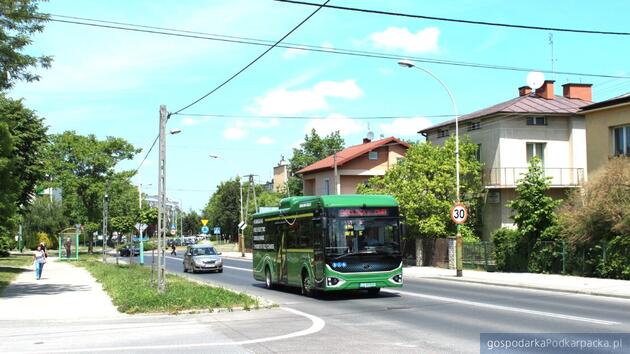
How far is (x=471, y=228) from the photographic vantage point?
39.2 m

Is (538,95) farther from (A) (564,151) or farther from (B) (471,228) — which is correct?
(B) (471,228)

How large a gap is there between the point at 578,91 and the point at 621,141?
45.3 feet

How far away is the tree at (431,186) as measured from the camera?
35.2m

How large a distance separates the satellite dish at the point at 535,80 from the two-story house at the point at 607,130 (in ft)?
30.1

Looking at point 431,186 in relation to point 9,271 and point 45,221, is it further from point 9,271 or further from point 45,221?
point 45,221

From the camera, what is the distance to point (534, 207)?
26.6 meters

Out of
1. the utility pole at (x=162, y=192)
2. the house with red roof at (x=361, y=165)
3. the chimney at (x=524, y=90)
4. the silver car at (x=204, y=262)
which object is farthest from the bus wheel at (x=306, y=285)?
the house with red roof at (x=361, y=165)

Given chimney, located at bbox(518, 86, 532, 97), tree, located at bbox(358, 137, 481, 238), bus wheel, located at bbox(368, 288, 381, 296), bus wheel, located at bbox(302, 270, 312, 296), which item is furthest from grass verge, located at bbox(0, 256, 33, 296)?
chimney, located at bbox(518, 86, 532, 97)

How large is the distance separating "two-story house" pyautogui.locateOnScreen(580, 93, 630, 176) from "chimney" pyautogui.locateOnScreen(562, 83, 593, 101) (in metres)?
11.8

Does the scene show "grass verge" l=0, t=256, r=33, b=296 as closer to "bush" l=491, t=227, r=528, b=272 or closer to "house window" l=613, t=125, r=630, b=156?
"bush" l=491, t=227, r=528, b=272

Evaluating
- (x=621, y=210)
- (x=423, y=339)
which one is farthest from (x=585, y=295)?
(x=423, y=339)

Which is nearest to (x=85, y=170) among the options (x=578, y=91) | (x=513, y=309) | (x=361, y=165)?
(x=361, y=165)

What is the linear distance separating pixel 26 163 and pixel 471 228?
27.6 meters

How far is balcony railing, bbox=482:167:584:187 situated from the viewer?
38000 millimetres
